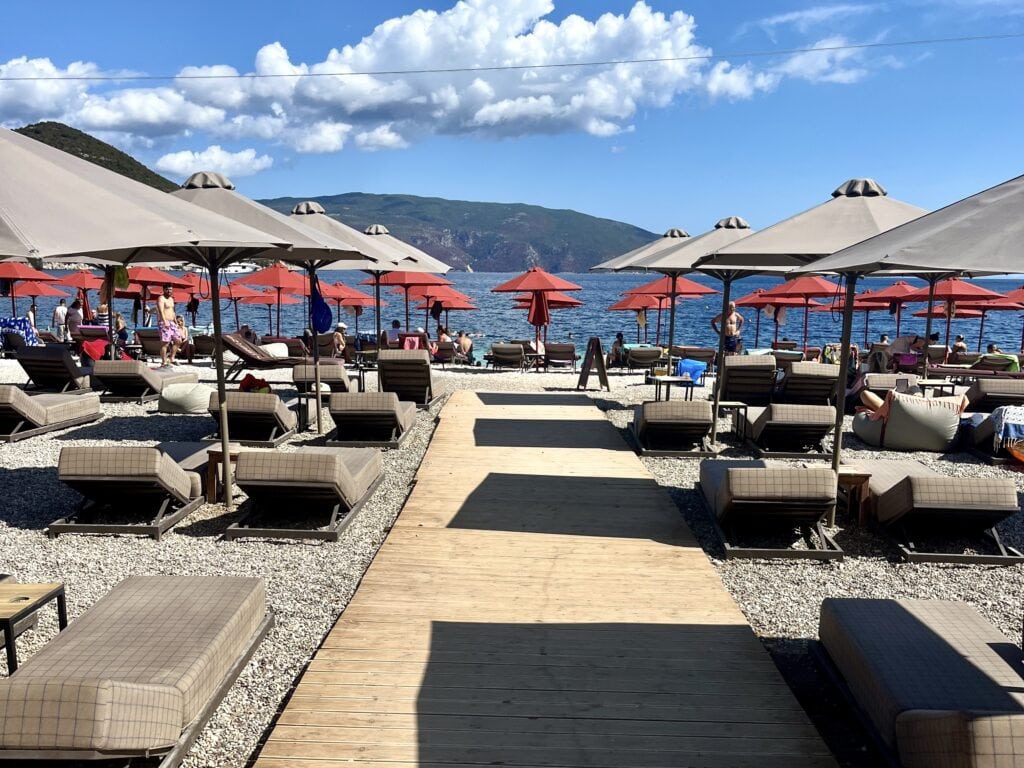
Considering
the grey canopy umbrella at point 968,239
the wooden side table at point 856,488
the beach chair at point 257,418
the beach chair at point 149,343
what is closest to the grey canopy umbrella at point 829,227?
the wooden side table at point 856,488

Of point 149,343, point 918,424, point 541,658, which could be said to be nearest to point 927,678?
point 541,658

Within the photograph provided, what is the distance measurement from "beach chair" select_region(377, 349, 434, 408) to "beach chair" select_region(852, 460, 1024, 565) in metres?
6.76

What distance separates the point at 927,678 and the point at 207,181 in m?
8.73

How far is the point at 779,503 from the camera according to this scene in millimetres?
5344

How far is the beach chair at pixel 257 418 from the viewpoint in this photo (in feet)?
28.4

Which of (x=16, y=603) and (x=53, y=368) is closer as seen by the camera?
(x=16, y=603)

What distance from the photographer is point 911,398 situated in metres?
9.20

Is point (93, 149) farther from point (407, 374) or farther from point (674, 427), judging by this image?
point (674, 427)

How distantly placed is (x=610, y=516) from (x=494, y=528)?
3.35ft

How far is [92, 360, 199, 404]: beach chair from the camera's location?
36.6 feet

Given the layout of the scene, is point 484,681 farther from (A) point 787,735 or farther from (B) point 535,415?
(B) point 535,415

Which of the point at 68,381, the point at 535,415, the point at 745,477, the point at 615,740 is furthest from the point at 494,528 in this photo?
the point at 68,381

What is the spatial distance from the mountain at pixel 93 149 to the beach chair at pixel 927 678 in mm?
127204

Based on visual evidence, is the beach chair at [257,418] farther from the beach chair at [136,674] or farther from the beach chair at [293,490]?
the beach chair at [136,674]
